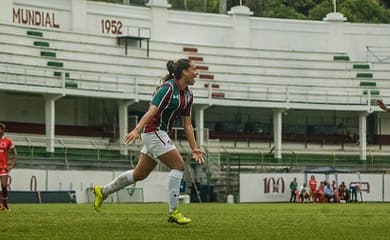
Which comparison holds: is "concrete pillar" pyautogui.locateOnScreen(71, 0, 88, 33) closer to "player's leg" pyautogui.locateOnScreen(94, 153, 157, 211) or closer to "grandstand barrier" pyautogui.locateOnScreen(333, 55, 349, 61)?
"grandstand barrier" pyautogui.locateOnScreen(333, 55, 349, 61)

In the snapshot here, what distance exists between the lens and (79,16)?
66625 mm

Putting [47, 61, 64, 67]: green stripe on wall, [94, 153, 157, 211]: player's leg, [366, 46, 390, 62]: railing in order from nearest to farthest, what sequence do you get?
[94, 153, 157, 211]: player's leg, [47, 61, 64, 67]: green stripe on wall, [366, 46, 390, 62]: railing

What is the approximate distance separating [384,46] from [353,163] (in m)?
10.9

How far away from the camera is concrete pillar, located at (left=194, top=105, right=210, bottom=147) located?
65438mm

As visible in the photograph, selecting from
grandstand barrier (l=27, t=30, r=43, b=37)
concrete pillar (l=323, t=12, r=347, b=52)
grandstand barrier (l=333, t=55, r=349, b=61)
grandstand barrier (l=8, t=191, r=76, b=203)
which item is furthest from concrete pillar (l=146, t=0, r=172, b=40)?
grandstand barrier (l=8, t=191, r=76, b=203)

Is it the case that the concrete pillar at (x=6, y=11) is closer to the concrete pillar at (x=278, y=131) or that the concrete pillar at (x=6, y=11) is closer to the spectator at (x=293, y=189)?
the concrete pillar at (x=278, y=131)

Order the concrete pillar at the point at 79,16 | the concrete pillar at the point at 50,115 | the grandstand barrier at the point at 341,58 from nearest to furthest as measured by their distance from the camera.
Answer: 1. the concrete pillar at the point at 50,115
2. the concrete pillar at the point at 79,16
3. the grandstand barrier at the point at 341,58

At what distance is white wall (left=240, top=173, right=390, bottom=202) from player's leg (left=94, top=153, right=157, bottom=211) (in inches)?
1522

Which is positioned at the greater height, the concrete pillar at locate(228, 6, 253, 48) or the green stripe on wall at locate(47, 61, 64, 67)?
the concrete pillar at locate(228, 6, 253, 48)

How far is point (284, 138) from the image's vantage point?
240 feet

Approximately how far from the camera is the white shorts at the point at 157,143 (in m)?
16.4

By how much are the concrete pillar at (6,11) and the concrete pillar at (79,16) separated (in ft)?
14.5

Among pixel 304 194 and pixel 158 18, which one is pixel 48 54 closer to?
pixel 158 18

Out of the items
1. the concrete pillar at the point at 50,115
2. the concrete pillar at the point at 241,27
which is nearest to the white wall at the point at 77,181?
the concrete pillar at the point at 50,115
